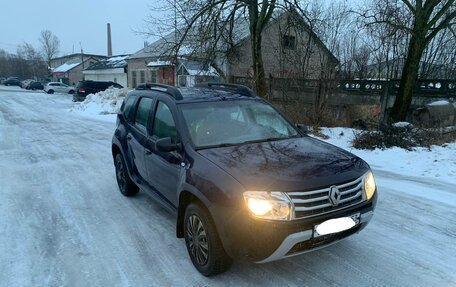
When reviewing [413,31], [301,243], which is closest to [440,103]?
[413,31]

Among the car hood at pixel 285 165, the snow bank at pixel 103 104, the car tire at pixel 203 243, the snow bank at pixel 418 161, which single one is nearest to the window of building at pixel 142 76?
the snow bank at pixel 103 104

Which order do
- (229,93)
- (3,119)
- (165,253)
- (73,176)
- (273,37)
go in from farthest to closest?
(273,37) → (3,119) → (73,176) → (229,93) → (165,253)

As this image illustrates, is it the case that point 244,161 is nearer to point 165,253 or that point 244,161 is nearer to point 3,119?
point 165,253

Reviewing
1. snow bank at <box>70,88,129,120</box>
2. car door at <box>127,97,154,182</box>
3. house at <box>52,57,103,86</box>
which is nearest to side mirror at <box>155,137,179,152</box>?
car door at <box>127,97,154,182</box>

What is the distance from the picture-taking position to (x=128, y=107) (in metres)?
5.64

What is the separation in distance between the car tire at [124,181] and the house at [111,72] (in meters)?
39.2

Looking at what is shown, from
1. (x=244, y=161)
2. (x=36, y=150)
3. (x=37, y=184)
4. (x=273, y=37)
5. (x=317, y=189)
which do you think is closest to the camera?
(x=317, y=189)

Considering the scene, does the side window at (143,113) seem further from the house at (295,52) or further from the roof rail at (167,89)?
the house at (295,52)

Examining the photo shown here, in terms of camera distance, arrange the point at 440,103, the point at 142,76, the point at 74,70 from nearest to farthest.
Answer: the point at 440,103
the point at 142,76
the point at 74,70

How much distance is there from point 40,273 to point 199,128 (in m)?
2.08

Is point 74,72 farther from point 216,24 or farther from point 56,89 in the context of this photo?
point 216,24

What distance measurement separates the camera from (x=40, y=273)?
3.53 metres

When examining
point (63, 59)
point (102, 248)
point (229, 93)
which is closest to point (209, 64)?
point (229, 93)

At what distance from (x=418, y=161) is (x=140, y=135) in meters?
5.73
